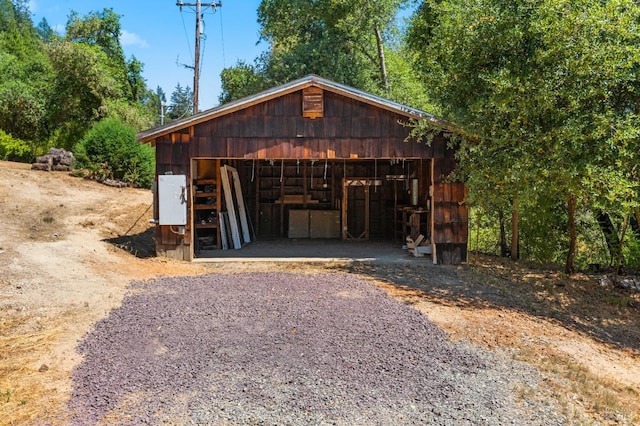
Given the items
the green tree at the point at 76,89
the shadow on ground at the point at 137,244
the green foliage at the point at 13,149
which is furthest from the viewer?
the green tree at the point at 76,89

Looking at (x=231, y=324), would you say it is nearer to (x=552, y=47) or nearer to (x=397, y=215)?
(x=552, y=47)

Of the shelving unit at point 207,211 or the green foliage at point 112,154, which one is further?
the green foliage at point 112,154

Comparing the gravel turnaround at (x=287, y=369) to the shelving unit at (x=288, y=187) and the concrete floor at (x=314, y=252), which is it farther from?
the shelving unit at (x=288, y=187)

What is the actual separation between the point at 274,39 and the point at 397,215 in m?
16.1

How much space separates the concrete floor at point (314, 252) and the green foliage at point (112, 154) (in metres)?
7.52

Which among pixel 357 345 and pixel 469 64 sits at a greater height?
pixel 469 64

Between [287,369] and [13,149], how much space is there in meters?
21.8

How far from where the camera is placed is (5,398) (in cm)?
364

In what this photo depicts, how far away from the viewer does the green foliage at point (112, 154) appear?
1702 centimetres

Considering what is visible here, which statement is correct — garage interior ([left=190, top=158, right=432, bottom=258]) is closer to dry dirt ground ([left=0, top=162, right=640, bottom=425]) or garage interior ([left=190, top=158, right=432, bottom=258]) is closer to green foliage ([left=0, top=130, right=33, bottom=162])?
dry dirt ground ([left=0, top=162, right=640, bottom=425])

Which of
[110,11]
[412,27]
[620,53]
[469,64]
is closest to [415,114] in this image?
[469,64]

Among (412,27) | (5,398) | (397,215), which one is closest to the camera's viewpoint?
(5,398)

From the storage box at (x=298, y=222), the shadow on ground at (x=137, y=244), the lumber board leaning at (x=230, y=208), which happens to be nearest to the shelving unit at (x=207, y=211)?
the lumber board leaning at (x=230, y=208)

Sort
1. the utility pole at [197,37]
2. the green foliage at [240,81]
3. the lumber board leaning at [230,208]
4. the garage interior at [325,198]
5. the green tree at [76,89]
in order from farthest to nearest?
the green foliage at [240,81]
the green tree at [76,89]
the utility pole at [197,37]
the garage interior at [325,198]
the lumber board leaning at [230,208]
